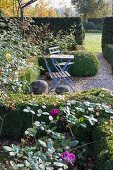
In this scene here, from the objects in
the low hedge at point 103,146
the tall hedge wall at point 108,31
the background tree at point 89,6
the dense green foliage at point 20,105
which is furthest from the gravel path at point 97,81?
the background tree at point 89,6

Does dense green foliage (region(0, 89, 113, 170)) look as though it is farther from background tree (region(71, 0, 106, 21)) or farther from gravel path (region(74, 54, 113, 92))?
background tree (region(71, 0, 106, 21))

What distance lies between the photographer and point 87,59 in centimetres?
1077

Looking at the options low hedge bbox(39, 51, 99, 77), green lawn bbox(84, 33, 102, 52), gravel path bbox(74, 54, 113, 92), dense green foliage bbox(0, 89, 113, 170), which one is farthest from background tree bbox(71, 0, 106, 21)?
dense green foliage bbox(0, 89, 113, 170)

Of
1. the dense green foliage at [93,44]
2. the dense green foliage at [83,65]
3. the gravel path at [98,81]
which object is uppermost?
the dense green foliage at [83,65]

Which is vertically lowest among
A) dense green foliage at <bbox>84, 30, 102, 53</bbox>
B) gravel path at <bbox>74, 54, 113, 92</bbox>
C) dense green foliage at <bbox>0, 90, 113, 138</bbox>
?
dense green foliage at <bbox>84, 30, 102, 53</bbox>

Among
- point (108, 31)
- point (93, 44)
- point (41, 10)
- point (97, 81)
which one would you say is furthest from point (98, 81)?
point (93, 44)

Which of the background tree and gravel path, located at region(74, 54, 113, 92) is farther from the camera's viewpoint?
the background tree

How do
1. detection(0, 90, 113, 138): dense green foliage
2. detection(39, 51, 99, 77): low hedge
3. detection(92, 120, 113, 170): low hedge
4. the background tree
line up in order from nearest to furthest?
detection(92, 120, 113, 170): low hedge
detection(0, 90, 113, 138): dense green foliage
detection(39, 51, 99, 77): low hedge
the background tree

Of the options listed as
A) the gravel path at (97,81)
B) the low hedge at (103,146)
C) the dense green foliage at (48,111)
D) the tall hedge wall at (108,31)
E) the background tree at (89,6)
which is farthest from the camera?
the background tree at (89,6)

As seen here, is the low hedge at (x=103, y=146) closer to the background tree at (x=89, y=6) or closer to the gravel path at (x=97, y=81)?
the gravel path at (x=97, y=81)

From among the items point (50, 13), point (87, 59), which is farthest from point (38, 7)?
point (87, 59)

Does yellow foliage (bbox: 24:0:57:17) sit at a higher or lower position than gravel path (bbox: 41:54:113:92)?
higher

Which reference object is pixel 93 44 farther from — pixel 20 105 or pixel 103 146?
pixel 103 146

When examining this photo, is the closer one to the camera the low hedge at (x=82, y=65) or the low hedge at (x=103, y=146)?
the low hedge at (x=103, y=146)
